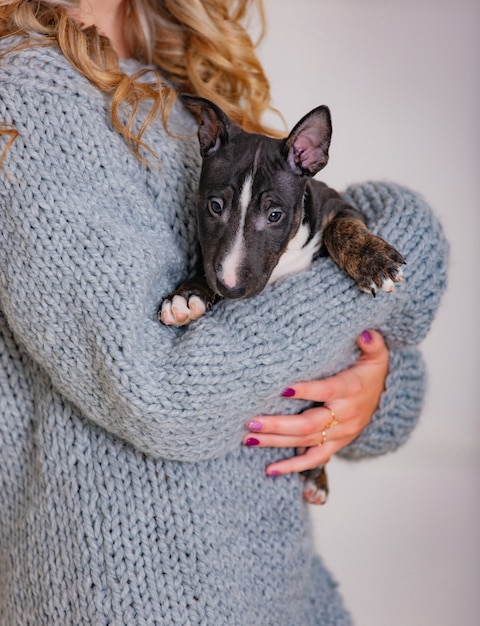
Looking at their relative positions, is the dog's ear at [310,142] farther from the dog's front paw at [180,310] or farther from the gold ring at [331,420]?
the gold ring at [331,420]

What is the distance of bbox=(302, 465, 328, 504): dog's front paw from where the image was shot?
1926 millimetres

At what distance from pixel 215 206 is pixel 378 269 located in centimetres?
35

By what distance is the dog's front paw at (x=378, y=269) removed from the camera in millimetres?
1554

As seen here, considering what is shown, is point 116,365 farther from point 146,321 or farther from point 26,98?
point 26,98

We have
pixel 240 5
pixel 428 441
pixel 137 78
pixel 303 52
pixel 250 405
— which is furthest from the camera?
pixel 428 441

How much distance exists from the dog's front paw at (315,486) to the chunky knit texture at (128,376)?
7.8 inches

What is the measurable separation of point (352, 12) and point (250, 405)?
1.86m

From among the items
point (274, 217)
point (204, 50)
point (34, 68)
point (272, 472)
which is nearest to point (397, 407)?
point (272, 472)

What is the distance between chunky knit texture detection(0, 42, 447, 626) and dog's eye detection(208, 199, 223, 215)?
4.7 inches

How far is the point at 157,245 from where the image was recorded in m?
1.55

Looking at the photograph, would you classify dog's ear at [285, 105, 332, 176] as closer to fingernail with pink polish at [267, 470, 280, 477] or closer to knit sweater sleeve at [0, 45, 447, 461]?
knit sweater sleeve at [0, 45, 447, 461]

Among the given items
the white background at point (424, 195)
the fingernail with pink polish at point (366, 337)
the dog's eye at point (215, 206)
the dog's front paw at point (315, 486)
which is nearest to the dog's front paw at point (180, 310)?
the dog's eye at point (215, 206)

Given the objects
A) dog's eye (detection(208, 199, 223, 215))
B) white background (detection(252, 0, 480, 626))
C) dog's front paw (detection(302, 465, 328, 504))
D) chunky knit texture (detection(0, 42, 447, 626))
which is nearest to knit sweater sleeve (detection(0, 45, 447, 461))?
chunky knit texture (detection(0, 42, 447, 626))

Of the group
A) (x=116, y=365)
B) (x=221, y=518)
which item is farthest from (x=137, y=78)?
(x=221, y=518)
